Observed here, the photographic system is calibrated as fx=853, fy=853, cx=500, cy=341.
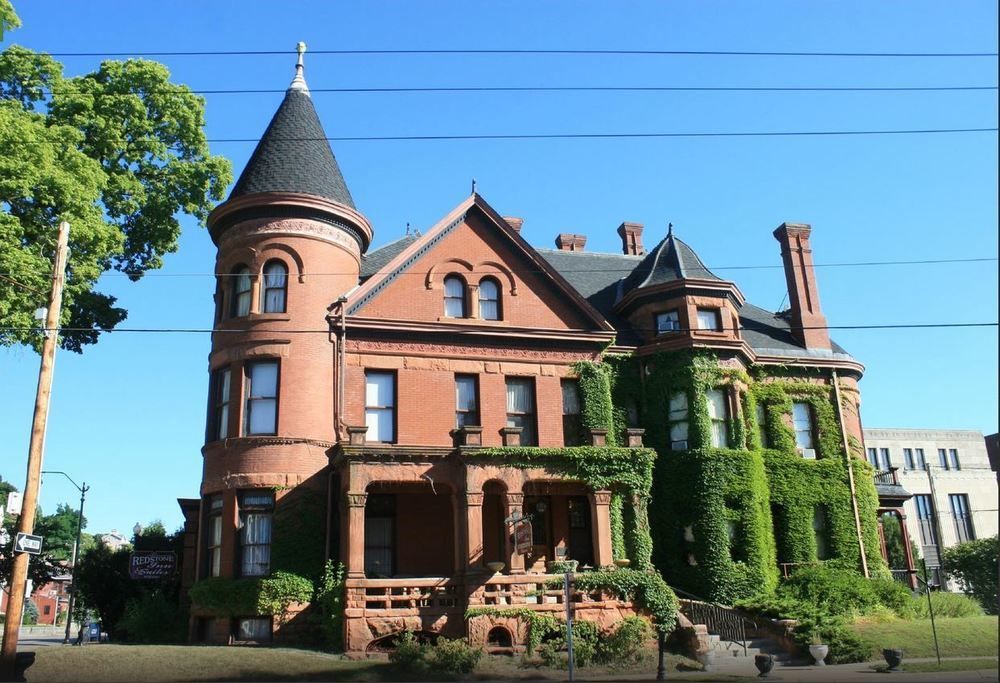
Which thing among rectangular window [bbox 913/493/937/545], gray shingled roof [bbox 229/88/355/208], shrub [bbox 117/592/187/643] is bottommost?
shrub [bbox 117/592/187/643]

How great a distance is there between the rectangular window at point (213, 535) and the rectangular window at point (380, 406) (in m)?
4.78

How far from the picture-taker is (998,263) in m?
6.50

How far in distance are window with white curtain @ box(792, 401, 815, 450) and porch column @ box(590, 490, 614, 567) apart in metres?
10.2

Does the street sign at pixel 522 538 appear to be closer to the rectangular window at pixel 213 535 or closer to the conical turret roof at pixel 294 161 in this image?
the rectangular window at pixel 213 535

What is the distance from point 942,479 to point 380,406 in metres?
54.9

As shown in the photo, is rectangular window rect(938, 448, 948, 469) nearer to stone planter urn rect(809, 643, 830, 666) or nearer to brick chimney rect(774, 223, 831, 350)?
brick chimney rect(774, 223, 831, 350)

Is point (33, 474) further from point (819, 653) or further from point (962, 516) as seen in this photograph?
point (962, 516)

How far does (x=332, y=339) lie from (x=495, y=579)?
29.8 ft

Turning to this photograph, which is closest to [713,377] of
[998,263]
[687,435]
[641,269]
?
[687,435]

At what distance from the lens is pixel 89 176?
2286 centimetres

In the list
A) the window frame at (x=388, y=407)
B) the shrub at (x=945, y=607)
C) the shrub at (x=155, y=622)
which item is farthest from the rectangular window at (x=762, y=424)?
the shrub at (x=155, y=622)

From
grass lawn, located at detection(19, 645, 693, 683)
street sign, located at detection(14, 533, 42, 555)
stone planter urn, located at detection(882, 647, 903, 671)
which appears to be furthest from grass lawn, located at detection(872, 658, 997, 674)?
street sign, located at detection(14, 533, 42, 555)

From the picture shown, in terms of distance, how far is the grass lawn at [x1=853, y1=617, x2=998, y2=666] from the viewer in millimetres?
21484

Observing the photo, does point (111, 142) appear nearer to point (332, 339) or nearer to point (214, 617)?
point (332, 339)
